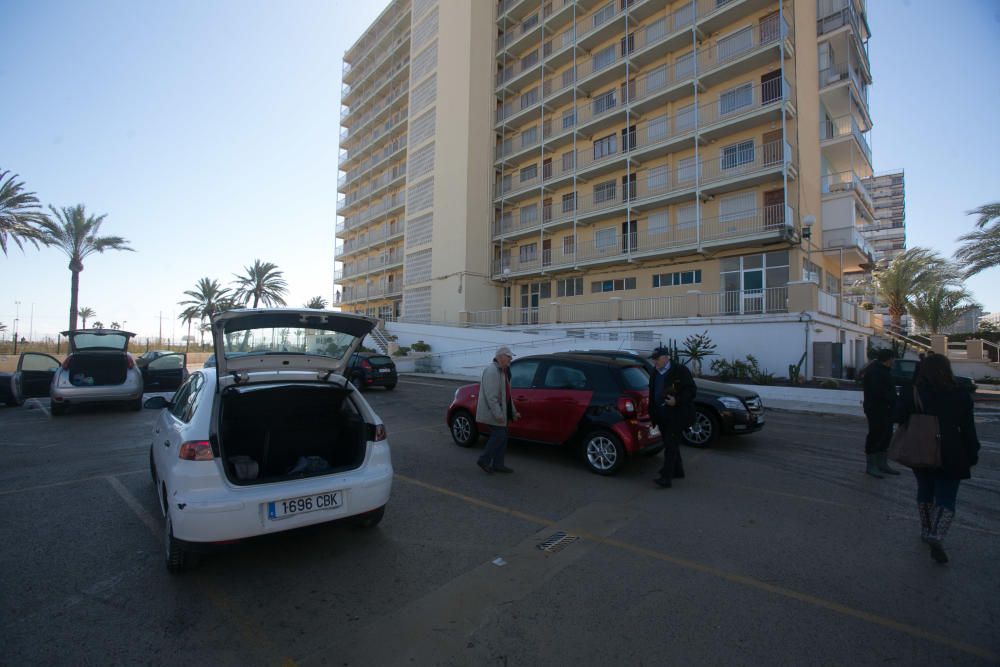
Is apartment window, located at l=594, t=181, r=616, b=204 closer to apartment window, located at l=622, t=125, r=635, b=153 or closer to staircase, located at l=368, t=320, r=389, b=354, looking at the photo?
apartment window, located at l=622, t=125, r=635, b=153

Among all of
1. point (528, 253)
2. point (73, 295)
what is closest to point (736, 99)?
point (528, 253)

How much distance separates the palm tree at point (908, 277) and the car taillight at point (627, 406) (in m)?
28.3

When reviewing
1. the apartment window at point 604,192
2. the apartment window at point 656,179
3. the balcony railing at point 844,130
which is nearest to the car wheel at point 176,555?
the apartment window at point 656,179

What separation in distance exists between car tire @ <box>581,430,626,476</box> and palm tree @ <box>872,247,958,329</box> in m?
28.5

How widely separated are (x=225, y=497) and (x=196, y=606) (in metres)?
0.67

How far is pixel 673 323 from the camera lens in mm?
19562

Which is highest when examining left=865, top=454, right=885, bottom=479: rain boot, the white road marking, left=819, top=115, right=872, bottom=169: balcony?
left=819, top=115, right=872, bottom=169: balcony

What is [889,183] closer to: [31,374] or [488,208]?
[488,208]

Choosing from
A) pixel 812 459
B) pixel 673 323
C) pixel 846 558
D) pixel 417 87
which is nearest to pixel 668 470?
pixel 846 558

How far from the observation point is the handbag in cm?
358

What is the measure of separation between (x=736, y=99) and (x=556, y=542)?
24411mm

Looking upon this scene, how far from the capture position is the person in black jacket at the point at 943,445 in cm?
355

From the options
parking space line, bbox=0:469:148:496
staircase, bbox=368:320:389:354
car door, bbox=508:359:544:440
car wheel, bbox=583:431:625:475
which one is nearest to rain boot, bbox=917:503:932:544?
car wheel, bbox=583:431:625:475

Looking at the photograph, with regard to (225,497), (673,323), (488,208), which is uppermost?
(488,208)
